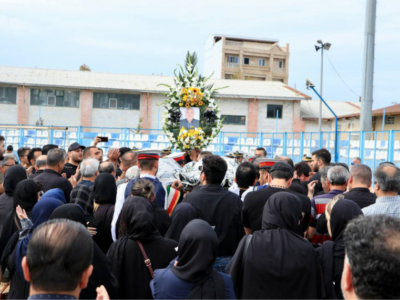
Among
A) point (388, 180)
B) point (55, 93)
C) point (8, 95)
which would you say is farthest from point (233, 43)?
point (388, 180)

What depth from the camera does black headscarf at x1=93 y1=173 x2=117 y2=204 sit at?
4.98 meters

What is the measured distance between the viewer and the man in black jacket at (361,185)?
Answer: 4.69m

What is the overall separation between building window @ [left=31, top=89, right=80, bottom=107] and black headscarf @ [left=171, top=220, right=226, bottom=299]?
32.5 m

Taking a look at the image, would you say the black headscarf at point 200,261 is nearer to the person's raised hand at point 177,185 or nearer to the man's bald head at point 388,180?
the man's bald head at point 388,180

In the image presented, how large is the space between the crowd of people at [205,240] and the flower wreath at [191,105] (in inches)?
158

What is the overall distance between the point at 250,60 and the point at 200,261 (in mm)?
58587

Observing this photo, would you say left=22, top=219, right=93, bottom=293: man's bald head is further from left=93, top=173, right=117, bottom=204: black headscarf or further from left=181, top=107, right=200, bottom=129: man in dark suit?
left=181, top=107, right=200, bottom=129: man in dark suit

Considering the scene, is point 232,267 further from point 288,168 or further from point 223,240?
point 288,168

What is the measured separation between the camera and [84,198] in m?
5.09

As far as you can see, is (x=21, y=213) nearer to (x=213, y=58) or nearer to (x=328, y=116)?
(x=328, y=116)

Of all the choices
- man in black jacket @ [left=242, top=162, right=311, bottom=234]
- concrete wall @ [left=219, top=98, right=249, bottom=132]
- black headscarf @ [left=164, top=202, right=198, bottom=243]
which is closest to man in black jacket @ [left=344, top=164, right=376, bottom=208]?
man in black jacket @ [left=242, top=162, right=311, bottom=234]

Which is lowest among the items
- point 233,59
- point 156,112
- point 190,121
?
point 190,121

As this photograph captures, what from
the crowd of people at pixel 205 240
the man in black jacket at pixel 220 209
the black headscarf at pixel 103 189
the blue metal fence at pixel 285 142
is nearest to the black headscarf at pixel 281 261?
the crowd of people at pixel 205 240

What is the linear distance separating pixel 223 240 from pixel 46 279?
8.85 ft
